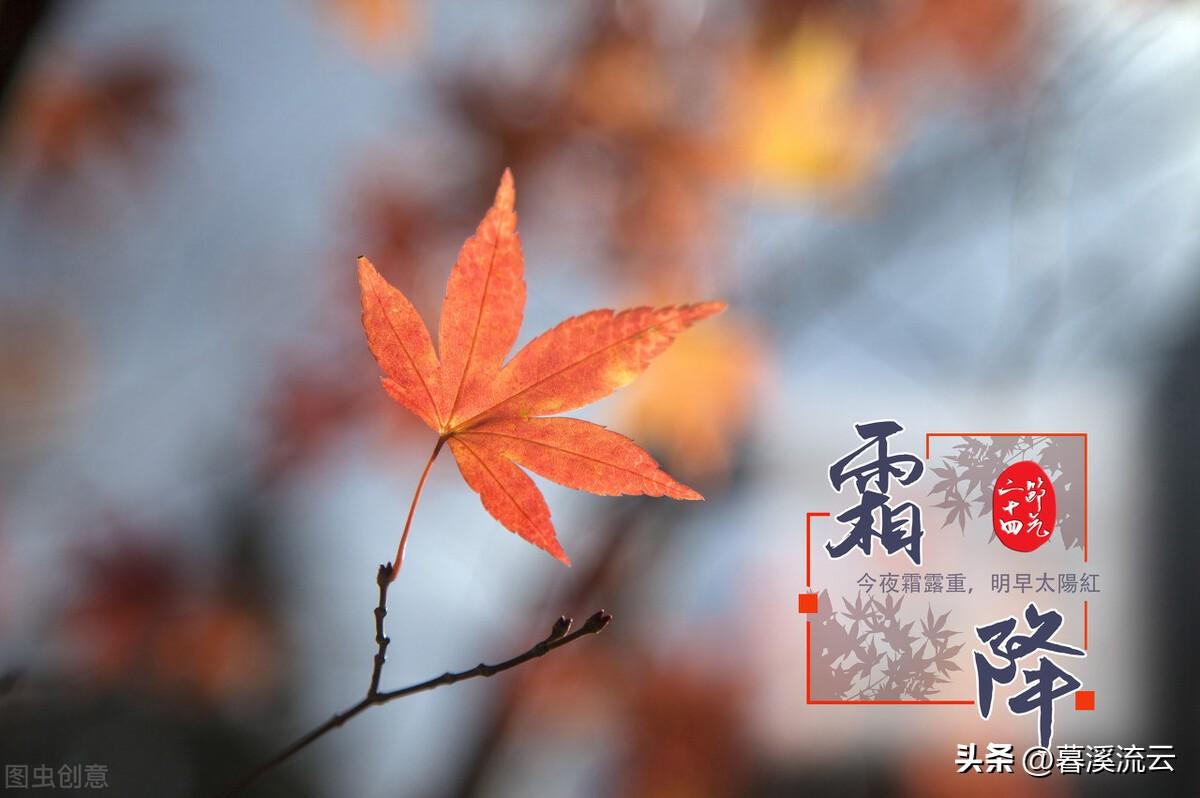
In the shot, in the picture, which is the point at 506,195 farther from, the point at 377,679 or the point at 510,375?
the point at 377,679

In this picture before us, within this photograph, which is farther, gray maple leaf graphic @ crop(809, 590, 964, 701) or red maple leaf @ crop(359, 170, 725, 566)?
gray maple leaf graphic @ crop(809, 590, 964, 701)

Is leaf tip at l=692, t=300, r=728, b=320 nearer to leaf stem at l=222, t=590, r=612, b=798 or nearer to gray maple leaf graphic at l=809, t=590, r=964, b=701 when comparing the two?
leaf stem at l=222, t=590, r=612, b=798

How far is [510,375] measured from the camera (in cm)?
40

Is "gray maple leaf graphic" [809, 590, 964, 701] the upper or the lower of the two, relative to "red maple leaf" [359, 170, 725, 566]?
lower

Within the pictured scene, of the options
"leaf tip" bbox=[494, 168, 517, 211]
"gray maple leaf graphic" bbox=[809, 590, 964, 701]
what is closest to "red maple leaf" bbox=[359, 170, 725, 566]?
"leaf tip" bbox=[494, 168, 517, 211]

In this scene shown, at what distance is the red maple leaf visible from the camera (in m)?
0.37

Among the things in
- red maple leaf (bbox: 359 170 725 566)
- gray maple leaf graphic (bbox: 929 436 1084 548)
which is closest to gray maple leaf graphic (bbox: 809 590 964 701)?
gray maple leaf graphic (bbox: 929 436 1084 548)

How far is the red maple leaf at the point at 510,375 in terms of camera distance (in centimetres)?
37

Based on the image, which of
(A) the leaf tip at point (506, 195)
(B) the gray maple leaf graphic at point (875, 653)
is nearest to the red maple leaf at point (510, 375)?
(A) the leaf tip at point (506, 195)

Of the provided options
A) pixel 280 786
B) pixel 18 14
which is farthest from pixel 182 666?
pixel 18 14

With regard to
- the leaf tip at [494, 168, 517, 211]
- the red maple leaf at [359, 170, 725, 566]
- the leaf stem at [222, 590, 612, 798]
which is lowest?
the leaf stem at [222, 590, 612, 798]

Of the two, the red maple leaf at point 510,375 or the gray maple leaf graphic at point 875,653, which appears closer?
the red maple leaf at point 510,375

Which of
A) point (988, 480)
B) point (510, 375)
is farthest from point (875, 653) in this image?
point (510, 375)

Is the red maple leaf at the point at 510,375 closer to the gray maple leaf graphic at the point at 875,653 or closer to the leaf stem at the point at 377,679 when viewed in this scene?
the leaf stem at the point at 377,679
